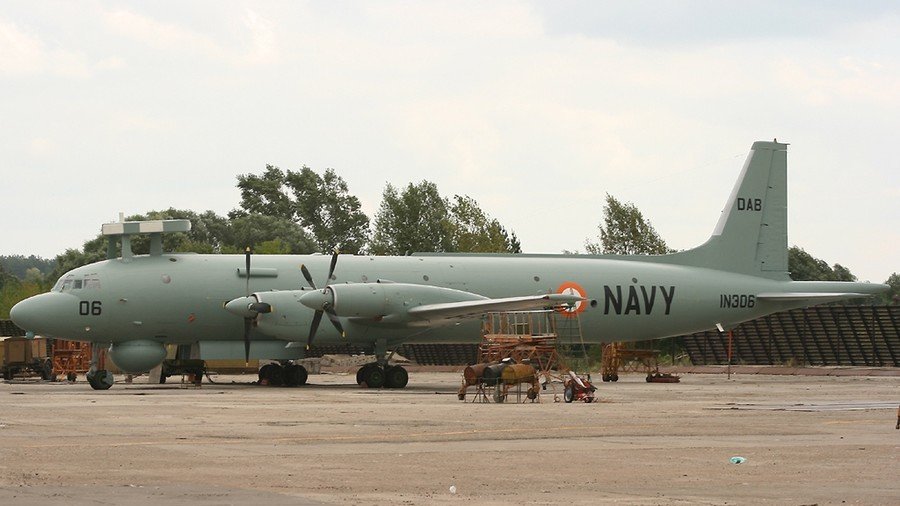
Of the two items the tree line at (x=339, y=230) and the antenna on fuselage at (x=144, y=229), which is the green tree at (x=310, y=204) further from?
the antenna on fuselage at (x=144, y=229)

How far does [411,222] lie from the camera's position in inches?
4321

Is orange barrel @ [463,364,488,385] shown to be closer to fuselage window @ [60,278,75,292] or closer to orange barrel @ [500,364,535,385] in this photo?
orange barrel @ [500,364,535,385]

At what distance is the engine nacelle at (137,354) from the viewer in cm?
4066

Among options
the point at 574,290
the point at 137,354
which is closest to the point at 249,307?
the point at 137,354

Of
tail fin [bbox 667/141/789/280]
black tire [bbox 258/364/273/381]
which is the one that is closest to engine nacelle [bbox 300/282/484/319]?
black tire [bbox 258/364/273/381]

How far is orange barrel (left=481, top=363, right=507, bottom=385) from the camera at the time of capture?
31.5m

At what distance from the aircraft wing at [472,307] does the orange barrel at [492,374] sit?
6.39 m

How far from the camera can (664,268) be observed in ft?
161

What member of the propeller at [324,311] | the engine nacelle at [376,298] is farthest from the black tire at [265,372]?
the engine nacelle at [376,298]

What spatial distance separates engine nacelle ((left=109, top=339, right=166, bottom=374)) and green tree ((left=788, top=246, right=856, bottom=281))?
3165 inches

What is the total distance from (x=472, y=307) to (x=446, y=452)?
74.6ft

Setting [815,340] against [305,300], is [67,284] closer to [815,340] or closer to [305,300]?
[305,300]

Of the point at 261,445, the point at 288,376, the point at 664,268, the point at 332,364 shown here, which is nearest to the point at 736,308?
the point at 664,268

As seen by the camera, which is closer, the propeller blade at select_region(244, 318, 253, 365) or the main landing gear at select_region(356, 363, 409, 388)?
the main landing gear at select_region(356, 363, 409, 388)
